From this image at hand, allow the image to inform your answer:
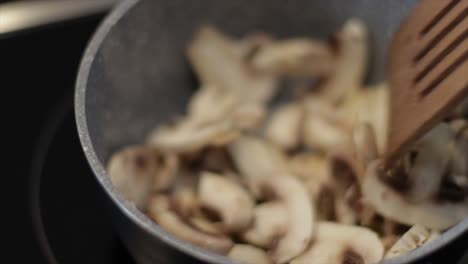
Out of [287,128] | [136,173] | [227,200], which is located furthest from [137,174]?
[287,128]

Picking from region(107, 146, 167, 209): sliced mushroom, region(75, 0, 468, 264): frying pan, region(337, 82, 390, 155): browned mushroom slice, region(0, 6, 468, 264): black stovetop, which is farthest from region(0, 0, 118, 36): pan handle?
region(337, 82, 390, 155): browned mushroom slice

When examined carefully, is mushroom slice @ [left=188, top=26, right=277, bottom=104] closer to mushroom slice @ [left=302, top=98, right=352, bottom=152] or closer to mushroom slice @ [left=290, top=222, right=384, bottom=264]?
mushroom slice @ [left=302, top=98, right=352, bottom=152]

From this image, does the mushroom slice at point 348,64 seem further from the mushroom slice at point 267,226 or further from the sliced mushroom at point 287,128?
the mushroom slice at point 267,226

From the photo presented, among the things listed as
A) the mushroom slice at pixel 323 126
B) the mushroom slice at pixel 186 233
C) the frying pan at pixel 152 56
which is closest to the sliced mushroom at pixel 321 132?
the mushroom slice at pixel 323 126

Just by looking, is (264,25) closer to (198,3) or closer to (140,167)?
(198,3)

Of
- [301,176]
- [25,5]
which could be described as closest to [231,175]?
[301,176]

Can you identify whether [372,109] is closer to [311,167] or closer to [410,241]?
[311,167]
